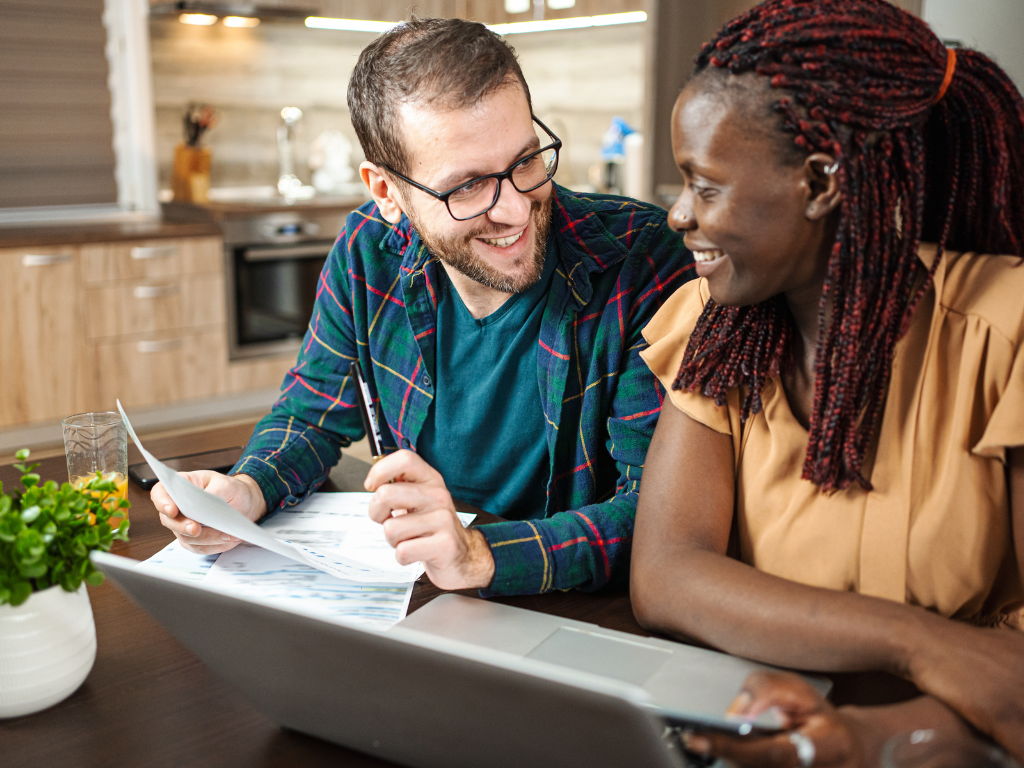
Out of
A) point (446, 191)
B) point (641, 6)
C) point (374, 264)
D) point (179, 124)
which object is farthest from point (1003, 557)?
point (179, 124)

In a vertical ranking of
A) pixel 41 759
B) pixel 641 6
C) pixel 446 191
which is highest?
pixel 641 6

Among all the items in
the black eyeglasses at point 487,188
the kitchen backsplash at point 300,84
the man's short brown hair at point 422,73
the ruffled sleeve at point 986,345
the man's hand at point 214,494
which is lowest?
the man's hand at point 214,494

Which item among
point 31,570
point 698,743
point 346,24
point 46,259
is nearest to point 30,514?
point 31,570

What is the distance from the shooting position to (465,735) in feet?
2.10

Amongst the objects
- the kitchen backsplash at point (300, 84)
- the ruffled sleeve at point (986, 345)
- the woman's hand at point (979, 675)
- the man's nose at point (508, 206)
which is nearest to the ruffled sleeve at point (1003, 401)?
the ruffled sleeve at point (986, 345)

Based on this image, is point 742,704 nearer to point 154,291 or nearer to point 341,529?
point 341,529

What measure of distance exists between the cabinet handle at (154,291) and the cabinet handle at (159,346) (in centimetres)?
19

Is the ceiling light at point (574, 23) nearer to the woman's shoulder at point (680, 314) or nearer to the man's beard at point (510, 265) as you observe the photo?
the man's beard at point (510, 265)

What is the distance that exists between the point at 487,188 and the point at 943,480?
2.29 ft

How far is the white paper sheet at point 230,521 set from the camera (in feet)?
2.82

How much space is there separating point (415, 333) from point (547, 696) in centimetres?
95

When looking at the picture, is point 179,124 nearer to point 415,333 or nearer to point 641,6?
point 641,6

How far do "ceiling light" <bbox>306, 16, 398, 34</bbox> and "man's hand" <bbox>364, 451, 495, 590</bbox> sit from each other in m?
4.03

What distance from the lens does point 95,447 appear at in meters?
1.24
